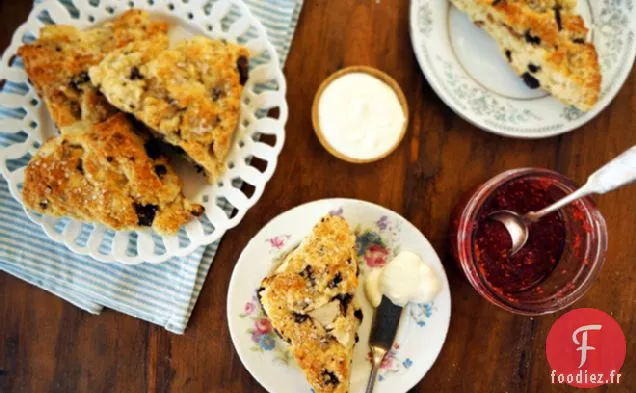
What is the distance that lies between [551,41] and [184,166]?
1151mm

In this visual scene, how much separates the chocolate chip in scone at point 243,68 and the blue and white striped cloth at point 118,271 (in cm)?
17

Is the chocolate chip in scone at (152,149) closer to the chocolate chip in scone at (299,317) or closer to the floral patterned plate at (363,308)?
the floral patterned plate at (363,308)

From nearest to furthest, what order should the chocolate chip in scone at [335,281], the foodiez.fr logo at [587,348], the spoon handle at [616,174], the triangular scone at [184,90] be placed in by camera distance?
the spoon handle at [616,174], the triangular scone at [184,90], the chocolate chip in scone at [335,281], the foodiez.fr logo at [587,348]

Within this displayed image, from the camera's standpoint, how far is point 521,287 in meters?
1.55

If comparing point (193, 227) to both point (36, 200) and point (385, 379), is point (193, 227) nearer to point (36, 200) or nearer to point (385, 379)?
point (36, 200)

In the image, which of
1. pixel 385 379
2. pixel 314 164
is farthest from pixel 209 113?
pixel 385 379

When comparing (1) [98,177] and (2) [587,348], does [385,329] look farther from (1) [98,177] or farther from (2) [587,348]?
(1) [98,177]

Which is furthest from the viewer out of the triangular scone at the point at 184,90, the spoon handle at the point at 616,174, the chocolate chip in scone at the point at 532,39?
the chocolate chip in scone at the point at 532,39

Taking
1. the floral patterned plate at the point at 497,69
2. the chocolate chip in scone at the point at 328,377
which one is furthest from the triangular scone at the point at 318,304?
the floral patterned plate at the point at 497,69

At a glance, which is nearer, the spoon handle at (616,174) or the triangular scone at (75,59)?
the spoon handle at (616,174)

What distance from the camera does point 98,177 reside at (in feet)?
4.81

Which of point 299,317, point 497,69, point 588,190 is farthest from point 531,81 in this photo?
point 299,317

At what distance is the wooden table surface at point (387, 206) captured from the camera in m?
1.72

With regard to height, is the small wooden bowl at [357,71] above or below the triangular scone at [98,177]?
above
